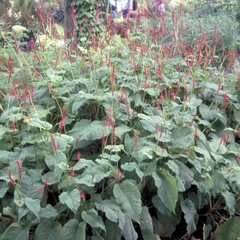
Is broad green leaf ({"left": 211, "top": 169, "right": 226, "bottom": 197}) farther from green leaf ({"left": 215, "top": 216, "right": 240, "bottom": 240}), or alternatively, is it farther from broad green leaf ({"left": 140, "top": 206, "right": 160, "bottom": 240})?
broad green leaf ({"left": 140, "top": 206, "right": 160, "bottom": 240})

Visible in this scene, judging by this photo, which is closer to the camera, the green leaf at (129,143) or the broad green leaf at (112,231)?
the broad green leaf at (112,231)

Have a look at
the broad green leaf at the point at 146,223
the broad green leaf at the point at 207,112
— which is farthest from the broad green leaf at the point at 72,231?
the broad green leaf at the point at 207,112

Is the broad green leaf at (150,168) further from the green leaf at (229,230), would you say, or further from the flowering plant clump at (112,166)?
the green leaf at (229,230)

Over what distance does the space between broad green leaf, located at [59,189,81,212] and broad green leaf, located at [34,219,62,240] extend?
0.18 meters

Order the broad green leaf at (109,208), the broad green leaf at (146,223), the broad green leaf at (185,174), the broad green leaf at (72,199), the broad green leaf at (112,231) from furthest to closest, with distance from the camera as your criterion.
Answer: the broad green leaf at (185,174)
the broad green leaf at (146,223)
the broad green leaf at (112,231)
the broad green leaf at (109,208)
the broad green leaf at (72,199)

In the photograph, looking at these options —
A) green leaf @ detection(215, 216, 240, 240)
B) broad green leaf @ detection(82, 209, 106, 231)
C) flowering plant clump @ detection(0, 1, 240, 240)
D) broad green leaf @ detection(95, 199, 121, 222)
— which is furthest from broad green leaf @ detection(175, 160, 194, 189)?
broad green leaf @ detection(82, 209, 106, 231)

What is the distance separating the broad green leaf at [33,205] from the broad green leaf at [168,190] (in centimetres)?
62

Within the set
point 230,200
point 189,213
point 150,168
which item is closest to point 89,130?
point 150,168

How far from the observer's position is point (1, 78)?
9.18 feet

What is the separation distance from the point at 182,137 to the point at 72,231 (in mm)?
871

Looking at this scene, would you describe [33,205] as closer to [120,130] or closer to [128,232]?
[128,232]

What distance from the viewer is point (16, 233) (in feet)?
5.29

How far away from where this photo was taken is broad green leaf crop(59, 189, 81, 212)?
1.54 m

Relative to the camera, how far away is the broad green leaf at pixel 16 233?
160cm
